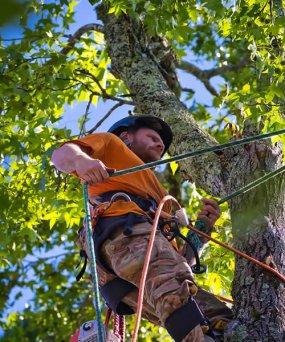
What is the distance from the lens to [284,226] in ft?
8.79

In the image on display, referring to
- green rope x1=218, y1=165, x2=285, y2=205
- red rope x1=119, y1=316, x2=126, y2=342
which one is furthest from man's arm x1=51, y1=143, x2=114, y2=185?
red rope x1=119, y1=316, x2=126, y2=342

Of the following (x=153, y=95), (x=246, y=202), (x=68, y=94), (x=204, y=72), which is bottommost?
(x=246, y=202)

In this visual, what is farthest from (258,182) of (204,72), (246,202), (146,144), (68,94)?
(204,72)

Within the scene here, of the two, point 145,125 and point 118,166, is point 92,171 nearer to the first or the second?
point 118,166

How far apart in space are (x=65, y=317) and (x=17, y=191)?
4011mm

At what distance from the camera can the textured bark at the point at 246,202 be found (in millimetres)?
2264

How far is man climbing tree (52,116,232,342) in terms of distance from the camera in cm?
230

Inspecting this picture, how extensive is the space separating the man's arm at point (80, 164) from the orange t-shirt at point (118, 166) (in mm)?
118

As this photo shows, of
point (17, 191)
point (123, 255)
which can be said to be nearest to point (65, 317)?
point (17, 191)

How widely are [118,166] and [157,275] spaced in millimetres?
776

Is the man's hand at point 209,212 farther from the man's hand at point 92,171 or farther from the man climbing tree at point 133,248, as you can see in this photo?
the man's hand at point 92,171

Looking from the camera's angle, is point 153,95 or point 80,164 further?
point 153,95

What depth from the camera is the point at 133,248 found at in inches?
100

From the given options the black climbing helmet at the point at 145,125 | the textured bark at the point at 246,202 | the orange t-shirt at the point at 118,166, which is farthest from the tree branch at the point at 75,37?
the orange t-shirt at the point at 118,166
